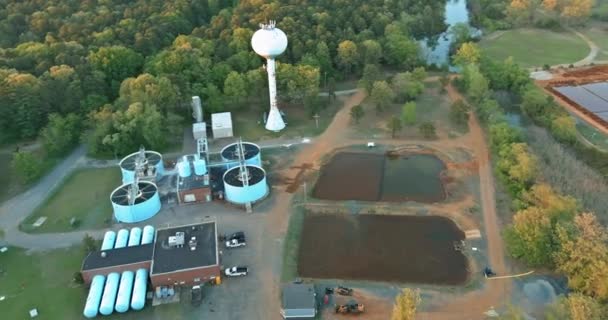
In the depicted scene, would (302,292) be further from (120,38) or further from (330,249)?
(120,38)

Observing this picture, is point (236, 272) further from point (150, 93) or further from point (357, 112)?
point (150, 93)

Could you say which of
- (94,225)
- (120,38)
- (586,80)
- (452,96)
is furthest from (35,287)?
(586,80)

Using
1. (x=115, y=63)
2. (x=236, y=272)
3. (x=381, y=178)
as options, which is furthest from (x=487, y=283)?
(x=115, y=63)

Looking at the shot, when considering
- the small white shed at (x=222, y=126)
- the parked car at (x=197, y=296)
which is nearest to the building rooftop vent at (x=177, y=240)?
the parked car at (x=197, y=296)

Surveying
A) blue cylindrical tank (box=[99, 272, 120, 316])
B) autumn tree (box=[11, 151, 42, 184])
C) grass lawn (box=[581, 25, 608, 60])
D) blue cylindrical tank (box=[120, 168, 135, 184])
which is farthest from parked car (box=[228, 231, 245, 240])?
grass lawn (box=[581, 25, 608, 60])

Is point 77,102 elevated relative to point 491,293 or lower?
elevated

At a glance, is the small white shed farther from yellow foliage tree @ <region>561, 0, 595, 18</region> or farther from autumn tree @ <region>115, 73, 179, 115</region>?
yellow foliage tree @ <region>561, 0, 595, 18</region>

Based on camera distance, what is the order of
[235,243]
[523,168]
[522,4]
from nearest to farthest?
1. [235,243]
2. [523,168]
3. [522,4]

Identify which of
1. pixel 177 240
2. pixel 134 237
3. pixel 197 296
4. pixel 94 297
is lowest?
pixel 197 296
